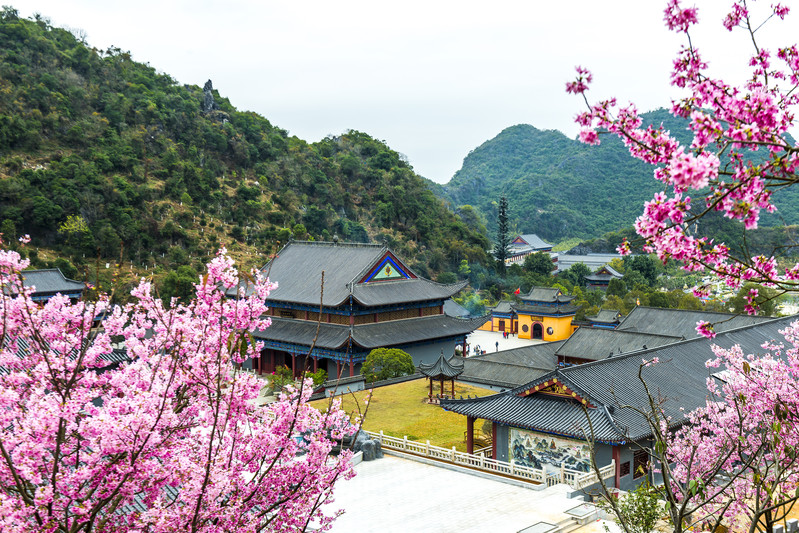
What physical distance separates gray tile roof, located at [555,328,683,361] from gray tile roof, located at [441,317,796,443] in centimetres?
648

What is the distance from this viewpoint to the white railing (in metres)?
18.0

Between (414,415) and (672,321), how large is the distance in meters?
16.1

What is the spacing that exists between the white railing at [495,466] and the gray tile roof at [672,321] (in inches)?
665

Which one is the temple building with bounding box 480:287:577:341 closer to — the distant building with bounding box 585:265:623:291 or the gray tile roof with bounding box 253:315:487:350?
the gray tile roof with bounding box 253:315:487:350

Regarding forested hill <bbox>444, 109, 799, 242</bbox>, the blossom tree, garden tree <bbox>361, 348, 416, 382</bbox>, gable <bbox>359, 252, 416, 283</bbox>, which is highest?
forested hill <bbox>444, 109, 799, 242</bbox>

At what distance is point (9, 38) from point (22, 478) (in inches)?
3123

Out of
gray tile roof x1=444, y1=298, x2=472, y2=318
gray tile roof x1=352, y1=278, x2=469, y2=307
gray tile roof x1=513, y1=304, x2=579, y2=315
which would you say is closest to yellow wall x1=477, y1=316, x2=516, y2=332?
gray tile roof x1=444, y1=298, x2=472, y2=318

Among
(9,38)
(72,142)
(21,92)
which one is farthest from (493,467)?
(9,38)

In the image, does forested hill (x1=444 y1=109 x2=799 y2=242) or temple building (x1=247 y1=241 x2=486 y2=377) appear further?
forested hill (x1=444 y1=109 x2=799 y2=242)

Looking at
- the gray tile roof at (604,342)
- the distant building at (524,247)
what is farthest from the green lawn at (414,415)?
the distant building at (524,247)

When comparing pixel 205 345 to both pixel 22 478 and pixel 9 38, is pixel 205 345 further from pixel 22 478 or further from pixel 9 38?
pixel 9 38

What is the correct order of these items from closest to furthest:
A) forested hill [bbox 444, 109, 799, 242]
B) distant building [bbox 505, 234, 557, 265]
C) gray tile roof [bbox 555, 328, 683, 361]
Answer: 1. gray tile roof [bbox 555, 328, 683, 361]
2. distant building [bbox 505, 234, 557, 265]
3. forested hill [bbox 444, 109, 799, 242]

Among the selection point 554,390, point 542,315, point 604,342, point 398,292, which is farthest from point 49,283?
point 542,315

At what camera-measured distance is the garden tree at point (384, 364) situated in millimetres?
33500
